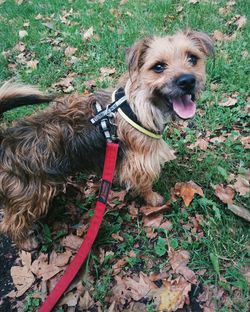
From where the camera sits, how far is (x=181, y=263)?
2951 millimetres

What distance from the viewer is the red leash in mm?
2629

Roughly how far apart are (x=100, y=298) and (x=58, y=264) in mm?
530

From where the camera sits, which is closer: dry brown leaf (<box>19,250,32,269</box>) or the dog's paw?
dry brown leaf (<box>19,250,32,269</box>)

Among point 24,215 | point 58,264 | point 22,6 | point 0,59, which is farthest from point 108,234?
point 22,6

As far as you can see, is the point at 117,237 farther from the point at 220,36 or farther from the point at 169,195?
the point at 220,36

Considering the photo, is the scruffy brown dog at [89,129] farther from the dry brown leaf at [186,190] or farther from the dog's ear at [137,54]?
the dry brown leaf at [186,190]

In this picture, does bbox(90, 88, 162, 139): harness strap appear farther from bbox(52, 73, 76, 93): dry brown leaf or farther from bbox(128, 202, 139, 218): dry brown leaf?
bbox(52, 73, 76, 93): dry brown leaf

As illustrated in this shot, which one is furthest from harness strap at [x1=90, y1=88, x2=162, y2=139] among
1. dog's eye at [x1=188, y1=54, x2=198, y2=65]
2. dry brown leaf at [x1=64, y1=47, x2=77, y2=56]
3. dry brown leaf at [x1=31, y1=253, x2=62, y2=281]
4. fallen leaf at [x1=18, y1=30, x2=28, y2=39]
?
fallen leaf at [x1=18, y1=30, x2=28, y2=39]

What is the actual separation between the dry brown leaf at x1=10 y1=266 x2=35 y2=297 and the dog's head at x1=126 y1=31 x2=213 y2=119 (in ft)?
5.91

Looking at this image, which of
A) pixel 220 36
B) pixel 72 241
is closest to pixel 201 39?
pixel 72 241

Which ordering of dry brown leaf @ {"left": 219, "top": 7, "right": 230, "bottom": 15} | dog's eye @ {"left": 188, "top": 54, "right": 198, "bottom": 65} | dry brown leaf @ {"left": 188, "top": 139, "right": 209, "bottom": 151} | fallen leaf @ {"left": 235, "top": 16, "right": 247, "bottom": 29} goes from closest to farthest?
dog's eye @ {"left": 188, "top": 54, "right": 198, "bottom": 65} → dry brown leaf @ {"left": 188, "top": 139, "right": 209, "bottom": 151} → fallen leaf @ {"left": 235, "top": 16, "right": 247, "bottom": 29} → dry brown leaf @ {"left": 219, "top": 7, "right": 230, "bottom": 15}

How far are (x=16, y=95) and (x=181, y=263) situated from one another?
182 centimetres

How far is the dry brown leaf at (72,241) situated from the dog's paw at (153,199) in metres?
0.72

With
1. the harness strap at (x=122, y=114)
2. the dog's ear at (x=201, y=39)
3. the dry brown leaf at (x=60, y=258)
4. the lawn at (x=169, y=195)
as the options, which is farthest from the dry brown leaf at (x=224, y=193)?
the dry brown leaf at (x=60, y=258)
